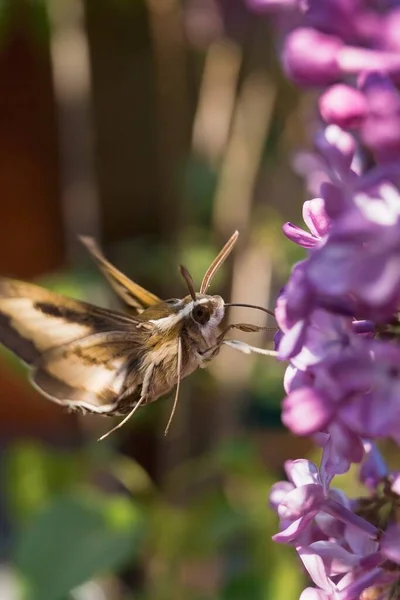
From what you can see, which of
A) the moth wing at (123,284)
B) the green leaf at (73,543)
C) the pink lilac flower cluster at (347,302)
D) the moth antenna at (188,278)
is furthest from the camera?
the green leaf at (73,543)

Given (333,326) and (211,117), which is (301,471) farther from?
(211,117)

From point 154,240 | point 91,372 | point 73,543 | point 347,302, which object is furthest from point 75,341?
point 154,240

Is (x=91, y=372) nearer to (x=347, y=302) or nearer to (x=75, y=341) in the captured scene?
(x=75, y=341)

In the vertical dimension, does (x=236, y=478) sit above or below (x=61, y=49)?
below

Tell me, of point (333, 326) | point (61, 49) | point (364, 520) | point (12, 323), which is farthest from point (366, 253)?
point (61, 49)

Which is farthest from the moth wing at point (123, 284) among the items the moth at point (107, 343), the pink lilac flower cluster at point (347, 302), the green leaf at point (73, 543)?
the green leaf at point (73, 543)

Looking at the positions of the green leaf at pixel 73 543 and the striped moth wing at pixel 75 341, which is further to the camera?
the green leaf at pixel 73 543

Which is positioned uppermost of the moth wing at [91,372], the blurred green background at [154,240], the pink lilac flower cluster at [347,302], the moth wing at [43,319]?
the pink lilac flower cluster at [347,302]

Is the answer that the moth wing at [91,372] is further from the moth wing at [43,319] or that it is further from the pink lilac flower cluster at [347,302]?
the pink lilac flower cluster at [347,302]
